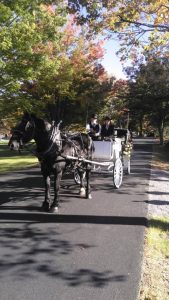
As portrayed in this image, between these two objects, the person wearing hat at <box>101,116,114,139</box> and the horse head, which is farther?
the person wearing hat at <box>101,116,114,139</box>

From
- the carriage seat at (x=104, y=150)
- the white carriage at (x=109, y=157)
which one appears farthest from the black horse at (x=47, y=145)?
the carriage seat at (x=104, y=150)

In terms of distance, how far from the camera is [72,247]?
6023 millimetres

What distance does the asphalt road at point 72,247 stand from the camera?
4582mm

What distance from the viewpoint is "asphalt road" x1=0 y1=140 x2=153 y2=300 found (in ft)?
15.0

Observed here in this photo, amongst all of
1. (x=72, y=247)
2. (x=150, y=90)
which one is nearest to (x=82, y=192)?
(x=72, y=247)

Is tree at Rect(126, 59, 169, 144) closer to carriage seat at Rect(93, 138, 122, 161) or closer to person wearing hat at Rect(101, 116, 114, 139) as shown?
person wearing hat at Rect(101, 116, 114, 139)

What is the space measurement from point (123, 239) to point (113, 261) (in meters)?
1.03

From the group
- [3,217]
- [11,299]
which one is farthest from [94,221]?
[11,299]

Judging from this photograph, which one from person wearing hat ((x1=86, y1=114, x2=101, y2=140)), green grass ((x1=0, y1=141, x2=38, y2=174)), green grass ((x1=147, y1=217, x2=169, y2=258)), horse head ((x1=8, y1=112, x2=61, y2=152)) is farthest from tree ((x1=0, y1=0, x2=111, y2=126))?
green grass ((x1=147, y1=217, x2=169, y2=258))

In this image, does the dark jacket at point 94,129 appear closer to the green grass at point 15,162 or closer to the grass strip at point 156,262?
the grass strip at point 156,262

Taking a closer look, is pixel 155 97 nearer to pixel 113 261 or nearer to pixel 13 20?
pixel 13 20

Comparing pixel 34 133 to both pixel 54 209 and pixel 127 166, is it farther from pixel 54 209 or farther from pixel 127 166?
pixel 127 166

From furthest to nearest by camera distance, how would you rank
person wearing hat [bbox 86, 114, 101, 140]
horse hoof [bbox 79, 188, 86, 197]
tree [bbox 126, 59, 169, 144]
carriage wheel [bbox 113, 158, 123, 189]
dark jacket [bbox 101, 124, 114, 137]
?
tree [bbox 126, 59, 169, 144]
dark jacket [bbox 101, 124, 114, 137]
person wearing hat [bbox 86, 114, 101, 140]
carriage wheel [bbox 113, 158, 123, 189]
horse hoof [bbox 79, 188, 86, 197]

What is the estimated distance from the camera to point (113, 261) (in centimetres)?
547
